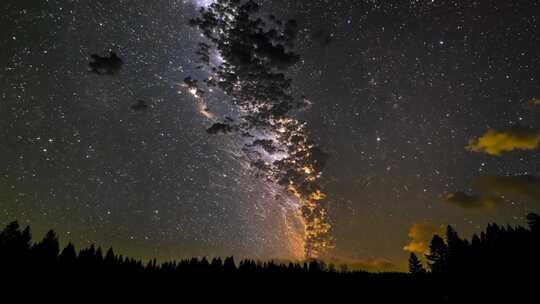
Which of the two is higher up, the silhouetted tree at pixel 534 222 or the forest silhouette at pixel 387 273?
the silhouetted tree at pixel 534 222

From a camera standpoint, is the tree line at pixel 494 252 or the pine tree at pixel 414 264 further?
the pine tree at pixel 414 264

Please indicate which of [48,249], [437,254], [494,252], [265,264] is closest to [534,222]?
[494,252]

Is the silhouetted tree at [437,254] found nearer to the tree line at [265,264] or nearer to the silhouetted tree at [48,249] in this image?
the tree line at [265,264]

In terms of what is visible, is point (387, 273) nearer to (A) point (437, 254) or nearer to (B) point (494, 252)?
(A) point (437, 254)

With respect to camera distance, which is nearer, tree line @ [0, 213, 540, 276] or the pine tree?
tree line @ [0, 213, 540, 276]

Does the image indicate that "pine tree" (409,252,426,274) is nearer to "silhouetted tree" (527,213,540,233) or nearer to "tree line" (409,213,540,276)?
"tree line" (409,213,540,276)

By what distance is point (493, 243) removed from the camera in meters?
70.6

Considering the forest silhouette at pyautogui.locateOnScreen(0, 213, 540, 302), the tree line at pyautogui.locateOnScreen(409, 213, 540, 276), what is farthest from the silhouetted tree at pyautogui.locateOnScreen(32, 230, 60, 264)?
the tree line at pyautogui.locateOnScreen(409, 213, 540, 276)

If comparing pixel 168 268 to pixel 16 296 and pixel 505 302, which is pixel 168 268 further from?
pixel 505 302

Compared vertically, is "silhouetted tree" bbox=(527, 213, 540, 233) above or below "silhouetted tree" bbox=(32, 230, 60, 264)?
above

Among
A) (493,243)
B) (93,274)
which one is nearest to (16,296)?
(93,274)

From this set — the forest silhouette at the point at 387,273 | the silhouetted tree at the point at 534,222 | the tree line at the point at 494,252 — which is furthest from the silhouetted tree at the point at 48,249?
the silhouetted tree at the point at 534,222

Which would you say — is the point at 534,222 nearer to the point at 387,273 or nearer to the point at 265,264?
the point at 387,273

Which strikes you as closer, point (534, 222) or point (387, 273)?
point (534, 222)
